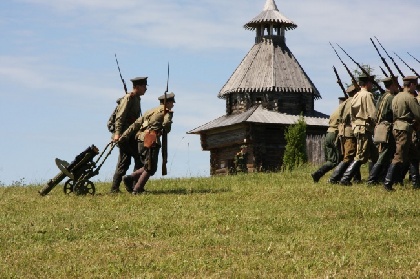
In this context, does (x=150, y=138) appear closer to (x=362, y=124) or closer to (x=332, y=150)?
(x=362, y=124)

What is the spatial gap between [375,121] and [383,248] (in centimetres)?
764

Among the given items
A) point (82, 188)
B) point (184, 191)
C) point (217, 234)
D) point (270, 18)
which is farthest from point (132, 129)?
point (270, 18)

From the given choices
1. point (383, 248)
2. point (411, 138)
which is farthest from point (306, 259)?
point (411, 138)

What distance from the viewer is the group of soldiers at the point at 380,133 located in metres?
16.8

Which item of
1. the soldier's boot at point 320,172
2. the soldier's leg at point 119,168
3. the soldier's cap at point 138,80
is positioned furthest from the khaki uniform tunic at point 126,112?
the soldier's boot at point 320,172

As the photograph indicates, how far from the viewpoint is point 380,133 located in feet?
56.4

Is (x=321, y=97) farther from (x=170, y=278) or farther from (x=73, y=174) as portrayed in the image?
(x=170, y=278)

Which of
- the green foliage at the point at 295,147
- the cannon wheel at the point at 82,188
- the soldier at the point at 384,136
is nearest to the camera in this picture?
the cannon wheel at the point at 82,188

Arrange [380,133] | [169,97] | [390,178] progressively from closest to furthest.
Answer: [390,178] < [169,97] < [380,133]

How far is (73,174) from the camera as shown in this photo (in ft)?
56.0

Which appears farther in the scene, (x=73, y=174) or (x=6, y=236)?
(x=73, y=174)

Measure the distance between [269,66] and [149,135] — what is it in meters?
37.1

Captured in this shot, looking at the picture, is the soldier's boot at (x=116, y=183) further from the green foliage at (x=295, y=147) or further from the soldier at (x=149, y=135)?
the green foliage at (x=295, y=147)

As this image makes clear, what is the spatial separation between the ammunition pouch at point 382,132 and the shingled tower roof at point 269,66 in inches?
1348
